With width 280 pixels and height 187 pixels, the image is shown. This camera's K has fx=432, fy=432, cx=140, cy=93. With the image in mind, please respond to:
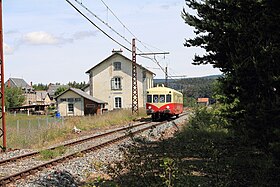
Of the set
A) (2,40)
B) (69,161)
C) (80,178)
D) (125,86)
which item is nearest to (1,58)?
(2,40)

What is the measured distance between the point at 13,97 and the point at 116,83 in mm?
28615

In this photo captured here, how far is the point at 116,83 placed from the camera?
197 ft

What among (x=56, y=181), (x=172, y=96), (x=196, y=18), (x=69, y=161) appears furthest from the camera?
(x=172, y=96)

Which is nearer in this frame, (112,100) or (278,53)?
(278,53)

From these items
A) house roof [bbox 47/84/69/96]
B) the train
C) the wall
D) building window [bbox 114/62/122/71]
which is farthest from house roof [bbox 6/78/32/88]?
the train

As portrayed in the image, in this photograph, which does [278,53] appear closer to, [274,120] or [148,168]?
[274,120]

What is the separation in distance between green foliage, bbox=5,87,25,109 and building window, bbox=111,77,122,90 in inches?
1040

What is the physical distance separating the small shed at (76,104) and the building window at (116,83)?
3.34 metres

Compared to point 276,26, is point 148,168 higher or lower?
lower

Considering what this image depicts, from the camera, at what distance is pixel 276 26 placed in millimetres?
7516

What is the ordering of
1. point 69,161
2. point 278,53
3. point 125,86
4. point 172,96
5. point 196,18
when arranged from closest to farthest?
point 278,53 < point 196,18 < point 69,161 < point 172,96 < point 125,86

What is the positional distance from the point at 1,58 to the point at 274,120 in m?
12.8

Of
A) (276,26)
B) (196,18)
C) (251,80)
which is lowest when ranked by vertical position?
(251,80)

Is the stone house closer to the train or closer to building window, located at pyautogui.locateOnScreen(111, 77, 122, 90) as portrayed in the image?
building window, located at pyautogui.locateOnScreen(111, 77, 122, 90)
